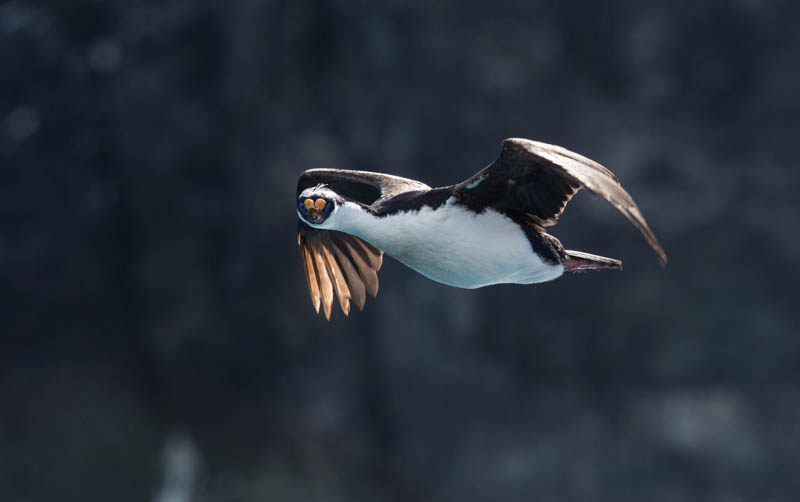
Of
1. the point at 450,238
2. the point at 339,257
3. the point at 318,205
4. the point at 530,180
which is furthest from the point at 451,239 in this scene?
the point at 339,257

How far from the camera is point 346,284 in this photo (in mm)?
11352

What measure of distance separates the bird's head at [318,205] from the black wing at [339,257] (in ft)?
4.87

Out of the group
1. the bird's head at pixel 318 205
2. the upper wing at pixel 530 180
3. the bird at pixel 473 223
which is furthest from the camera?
the bird's head at pixel 318 205

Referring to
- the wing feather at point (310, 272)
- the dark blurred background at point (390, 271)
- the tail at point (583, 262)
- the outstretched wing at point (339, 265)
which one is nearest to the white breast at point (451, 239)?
the tail at point (583, 262)

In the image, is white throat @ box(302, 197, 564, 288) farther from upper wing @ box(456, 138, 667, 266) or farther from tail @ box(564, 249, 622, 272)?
tail @ box(564, 249, 622, 272)

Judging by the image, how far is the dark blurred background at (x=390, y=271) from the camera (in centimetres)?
2203

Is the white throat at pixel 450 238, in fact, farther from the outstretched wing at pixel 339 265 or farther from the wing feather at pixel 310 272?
the wing feather at pixel 310 272

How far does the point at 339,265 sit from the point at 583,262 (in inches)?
111

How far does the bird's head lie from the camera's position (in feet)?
30.3

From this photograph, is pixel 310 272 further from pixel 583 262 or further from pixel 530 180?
pixel 530 180

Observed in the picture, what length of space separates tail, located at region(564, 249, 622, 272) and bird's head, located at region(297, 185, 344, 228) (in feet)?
6.90

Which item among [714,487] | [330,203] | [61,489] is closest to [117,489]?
[61,489]

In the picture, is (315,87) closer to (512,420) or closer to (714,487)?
(512,420)

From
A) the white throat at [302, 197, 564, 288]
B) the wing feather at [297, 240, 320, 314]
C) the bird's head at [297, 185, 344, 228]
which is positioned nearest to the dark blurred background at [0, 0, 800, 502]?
the wing feather at [297, 240, 320, 314]
